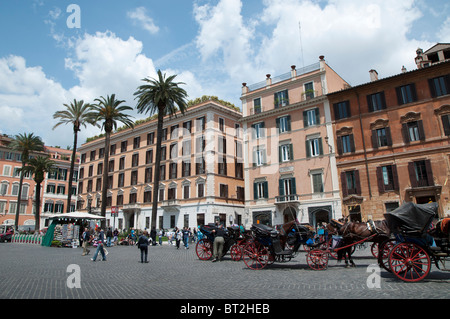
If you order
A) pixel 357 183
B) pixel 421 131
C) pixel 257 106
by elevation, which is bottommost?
pixel 357 183

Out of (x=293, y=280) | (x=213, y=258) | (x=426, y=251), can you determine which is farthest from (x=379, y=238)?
(x=213, y=258)

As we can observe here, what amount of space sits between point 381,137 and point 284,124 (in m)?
10.4

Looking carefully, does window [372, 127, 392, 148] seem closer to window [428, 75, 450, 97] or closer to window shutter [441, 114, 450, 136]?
window shutter [441, 114, 450, 136]

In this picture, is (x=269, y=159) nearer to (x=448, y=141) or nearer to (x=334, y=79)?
(x=334, y=79)

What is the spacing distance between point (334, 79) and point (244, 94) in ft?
35.7

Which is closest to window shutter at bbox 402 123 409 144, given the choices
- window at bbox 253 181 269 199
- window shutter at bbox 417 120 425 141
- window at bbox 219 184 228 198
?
window shutter at bbox 417 120 425 141

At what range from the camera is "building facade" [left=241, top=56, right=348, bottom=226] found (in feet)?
107

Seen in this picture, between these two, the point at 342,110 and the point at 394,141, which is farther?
the point at 342,110

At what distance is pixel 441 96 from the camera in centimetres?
2741

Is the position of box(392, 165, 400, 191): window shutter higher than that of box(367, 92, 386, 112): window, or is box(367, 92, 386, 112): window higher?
box(367, 92, 386, 112): window

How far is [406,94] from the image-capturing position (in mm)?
29172

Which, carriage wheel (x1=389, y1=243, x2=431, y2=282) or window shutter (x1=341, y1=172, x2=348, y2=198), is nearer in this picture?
carriage wheel (x1=389, y1=243, x2=431, y2=282)

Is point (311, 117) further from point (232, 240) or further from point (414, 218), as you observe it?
point (414, 218)

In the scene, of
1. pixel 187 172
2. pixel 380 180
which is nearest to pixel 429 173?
pixel 380 180
